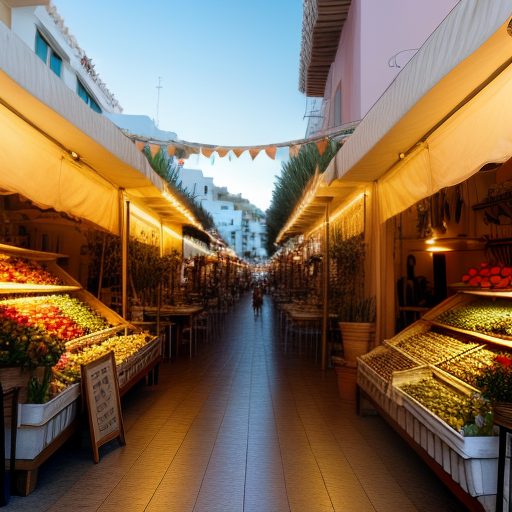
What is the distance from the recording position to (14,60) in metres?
3.32

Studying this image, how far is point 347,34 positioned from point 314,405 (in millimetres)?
9882

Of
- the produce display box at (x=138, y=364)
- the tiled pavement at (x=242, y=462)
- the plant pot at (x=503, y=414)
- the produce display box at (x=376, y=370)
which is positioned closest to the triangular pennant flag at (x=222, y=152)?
the produce display box at (x=138, y=364)

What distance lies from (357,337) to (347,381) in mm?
596

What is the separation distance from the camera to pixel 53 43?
15.5 metres

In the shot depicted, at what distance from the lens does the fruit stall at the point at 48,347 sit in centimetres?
352

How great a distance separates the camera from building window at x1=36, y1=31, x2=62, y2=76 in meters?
14.7

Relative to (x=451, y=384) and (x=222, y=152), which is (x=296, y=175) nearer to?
(x=222, y=152)

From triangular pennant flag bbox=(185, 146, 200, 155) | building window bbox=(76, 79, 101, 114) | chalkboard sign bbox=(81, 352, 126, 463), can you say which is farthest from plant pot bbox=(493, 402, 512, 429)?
building window bbox=(76, 79, 101, 114)

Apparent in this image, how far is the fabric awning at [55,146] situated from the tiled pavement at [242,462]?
2455 millimetres

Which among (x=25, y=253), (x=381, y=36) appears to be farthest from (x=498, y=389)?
(x=381, y=36)

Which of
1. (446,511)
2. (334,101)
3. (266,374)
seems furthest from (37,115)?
(334,101)

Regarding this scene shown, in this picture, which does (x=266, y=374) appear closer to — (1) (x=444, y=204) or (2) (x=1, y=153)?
(1) (x=444, y=204)

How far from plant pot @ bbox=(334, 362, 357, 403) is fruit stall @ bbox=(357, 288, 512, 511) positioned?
1.30 ft

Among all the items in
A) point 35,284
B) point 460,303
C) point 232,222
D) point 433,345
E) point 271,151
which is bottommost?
point 433,345
